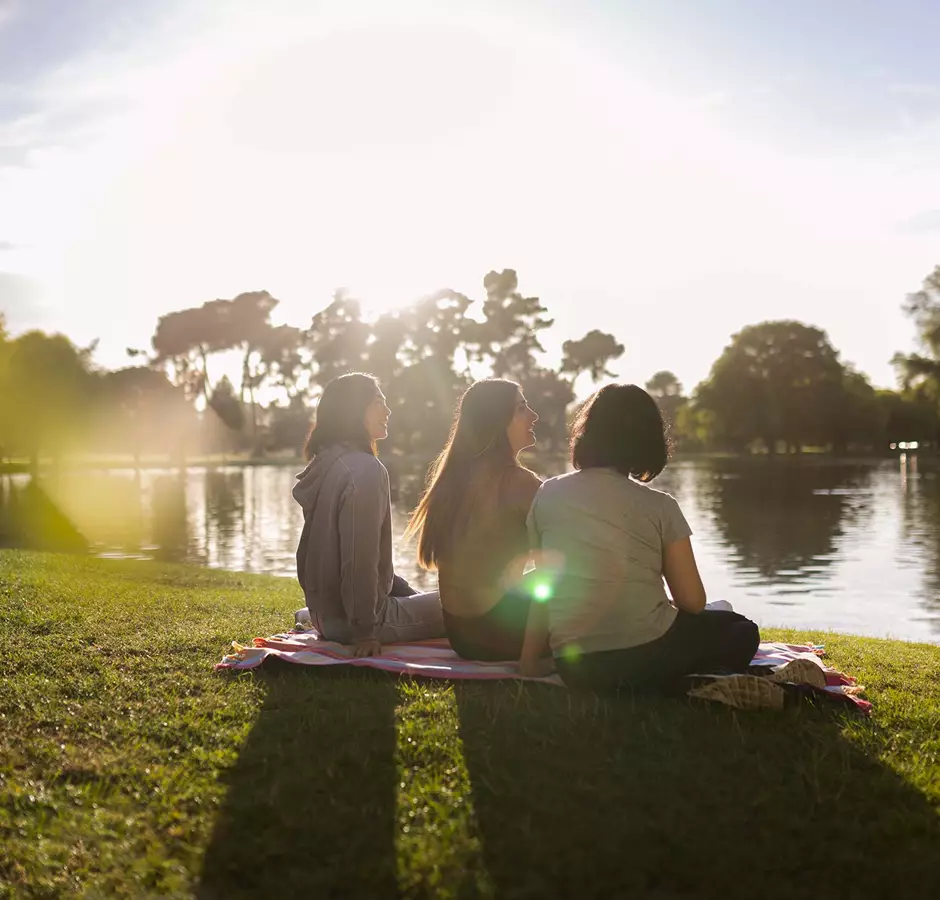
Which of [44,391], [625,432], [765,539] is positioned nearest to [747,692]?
[625,432]

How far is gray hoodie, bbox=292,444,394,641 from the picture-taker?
527 cm

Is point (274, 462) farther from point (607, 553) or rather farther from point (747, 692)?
point (747, 692)

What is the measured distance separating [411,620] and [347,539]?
0.79 m

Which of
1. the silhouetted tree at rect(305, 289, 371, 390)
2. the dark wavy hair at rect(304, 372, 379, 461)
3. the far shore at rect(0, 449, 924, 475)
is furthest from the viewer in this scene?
the silhouetted tree at rect(305, 289, 371, 390)

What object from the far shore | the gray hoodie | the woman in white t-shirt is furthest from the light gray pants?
the far shore

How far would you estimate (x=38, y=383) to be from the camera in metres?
41.0

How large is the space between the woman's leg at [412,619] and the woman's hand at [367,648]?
1.18 ft

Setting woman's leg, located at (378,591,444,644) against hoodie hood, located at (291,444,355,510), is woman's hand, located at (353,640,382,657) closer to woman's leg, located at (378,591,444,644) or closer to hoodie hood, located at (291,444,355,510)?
woman's leg, located at (378,591,444,644)

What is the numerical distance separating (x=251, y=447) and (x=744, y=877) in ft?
251

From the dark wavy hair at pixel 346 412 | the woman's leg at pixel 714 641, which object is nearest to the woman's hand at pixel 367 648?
the dark wavy hair at pixel 346 412

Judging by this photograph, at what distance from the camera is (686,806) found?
3.22m

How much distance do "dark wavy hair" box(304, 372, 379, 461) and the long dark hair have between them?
0.61m

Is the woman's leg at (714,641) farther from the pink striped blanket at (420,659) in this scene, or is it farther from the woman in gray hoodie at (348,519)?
the woman in gray hoodie at (348,519)

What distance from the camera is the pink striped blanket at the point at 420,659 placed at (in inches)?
188
